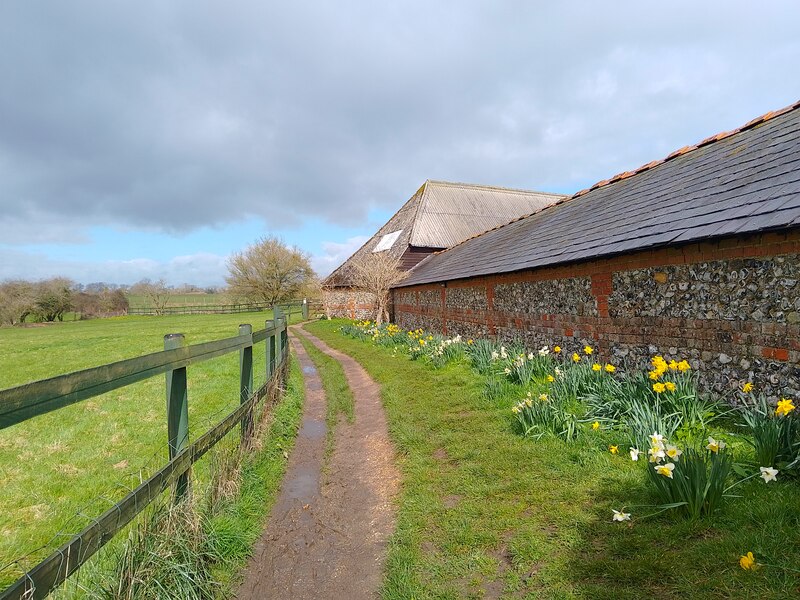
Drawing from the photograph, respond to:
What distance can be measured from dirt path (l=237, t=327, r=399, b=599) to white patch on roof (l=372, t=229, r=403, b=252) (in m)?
24.0

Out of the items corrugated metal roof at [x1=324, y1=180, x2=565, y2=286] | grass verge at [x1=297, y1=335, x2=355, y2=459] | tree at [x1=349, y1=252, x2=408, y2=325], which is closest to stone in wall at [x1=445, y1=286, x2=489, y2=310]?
grass verge at [x1=297, y1=335, x2=355, y2=459]

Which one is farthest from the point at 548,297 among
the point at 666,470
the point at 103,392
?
the point at 103,392

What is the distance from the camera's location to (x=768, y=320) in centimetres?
464

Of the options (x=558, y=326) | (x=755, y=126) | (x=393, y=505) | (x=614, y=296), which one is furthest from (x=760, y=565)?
(x=755, y=126)

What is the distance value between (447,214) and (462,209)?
5.76 feet

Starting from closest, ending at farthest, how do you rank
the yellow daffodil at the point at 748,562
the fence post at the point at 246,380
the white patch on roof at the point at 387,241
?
the yellow daffodil at the point at 748,562, the fence post at the point at 246,380, the white patch on roof at the point at 387,241

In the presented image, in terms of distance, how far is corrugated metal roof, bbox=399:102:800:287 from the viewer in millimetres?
5090

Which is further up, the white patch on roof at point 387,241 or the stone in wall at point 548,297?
the white patch on roof at point 387,241

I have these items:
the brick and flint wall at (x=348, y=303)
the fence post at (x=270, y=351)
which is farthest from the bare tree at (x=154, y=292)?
the fence post at (x=270, y=351)

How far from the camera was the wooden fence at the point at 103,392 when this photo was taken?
1788mm

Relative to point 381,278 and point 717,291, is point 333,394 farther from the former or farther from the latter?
point 381,278

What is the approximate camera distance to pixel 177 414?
3.29 metres

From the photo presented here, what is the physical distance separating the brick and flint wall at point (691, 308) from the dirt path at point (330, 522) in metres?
3.76

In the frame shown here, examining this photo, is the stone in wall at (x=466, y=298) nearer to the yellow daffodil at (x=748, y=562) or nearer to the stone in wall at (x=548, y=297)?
the stone in wall at (x=548, y=297)
